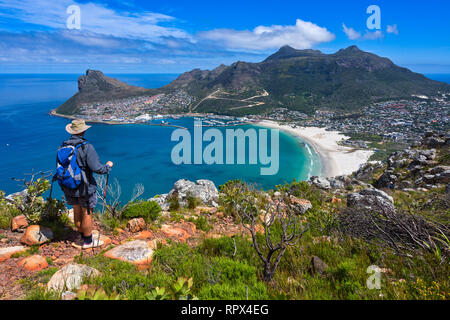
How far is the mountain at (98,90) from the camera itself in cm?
12506

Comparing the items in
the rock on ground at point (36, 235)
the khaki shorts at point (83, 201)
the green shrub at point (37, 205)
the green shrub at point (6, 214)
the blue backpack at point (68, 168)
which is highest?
the blue backpack at point (68, 168)

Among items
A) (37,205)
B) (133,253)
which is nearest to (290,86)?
(37,205)

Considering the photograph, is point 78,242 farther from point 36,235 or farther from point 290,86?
point 290,86

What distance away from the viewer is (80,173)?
349 centimetres

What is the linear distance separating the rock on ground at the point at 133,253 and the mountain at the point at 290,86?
4334 inches

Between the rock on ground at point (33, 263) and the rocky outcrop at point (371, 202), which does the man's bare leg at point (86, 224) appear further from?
the rocky outcrop at point (371, 202)

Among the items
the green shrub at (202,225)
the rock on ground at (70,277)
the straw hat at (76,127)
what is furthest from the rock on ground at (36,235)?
the green shrub at (202,225)

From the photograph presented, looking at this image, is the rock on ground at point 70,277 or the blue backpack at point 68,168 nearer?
the rock on ground at point 70,277

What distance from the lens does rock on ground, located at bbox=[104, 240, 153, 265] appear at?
11.2 feet

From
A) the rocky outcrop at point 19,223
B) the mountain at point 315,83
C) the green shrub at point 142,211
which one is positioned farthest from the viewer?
the mountain at point 315,83

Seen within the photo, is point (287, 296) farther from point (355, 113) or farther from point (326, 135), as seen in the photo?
point (355, 113)

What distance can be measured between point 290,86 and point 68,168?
151 m

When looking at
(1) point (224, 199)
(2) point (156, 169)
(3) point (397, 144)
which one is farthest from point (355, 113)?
(1) point (224, 199)

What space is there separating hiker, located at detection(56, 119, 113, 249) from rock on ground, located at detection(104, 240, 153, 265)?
0.53 metres
